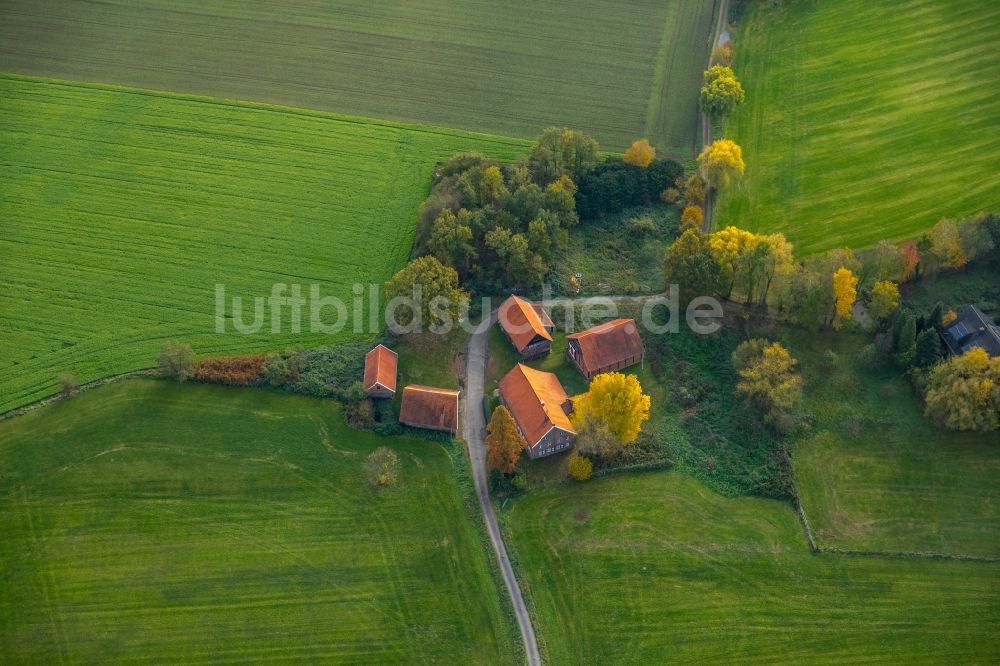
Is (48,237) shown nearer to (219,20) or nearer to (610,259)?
(219,20)

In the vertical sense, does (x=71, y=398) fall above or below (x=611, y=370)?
below

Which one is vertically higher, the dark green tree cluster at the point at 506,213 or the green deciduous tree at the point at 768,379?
the dark green tree cluster at the point at 506,213

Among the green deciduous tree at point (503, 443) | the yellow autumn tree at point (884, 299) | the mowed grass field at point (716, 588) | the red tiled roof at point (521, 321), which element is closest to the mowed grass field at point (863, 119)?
the yellow autumn tree at point (884, 299)

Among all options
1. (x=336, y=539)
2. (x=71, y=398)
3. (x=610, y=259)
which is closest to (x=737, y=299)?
(x=610, y=259)

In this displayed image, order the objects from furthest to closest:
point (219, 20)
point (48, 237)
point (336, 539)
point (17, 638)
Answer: point (219, 20)
point (48, 237)
point (336, 539)
point (17, 638)

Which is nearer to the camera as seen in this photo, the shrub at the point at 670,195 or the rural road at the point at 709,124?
the rural road at the point at 709,124

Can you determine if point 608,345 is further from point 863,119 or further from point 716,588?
point 863,119

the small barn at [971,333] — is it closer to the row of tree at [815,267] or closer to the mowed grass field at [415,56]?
the row of tree at [815,267]
